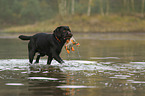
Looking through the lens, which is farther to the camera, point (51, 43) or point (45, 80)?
point (51, 43)

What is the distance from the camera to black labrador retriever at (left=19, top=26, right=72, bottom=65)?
12535 millimetres

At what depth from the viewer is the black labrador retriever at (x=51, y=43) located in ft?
41.1

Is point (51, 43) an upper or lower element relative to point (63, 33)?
lower

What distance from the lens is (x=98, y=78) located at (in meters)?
9.61

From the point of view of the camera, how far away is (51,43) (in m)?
13.0

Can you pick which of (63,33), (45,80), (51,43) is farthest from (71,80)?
(51,43)

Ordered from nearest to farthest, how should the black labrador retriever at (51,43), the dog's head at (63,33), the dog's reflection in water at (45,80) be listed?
the dog's reflection in water at (45,80) → the dog's head at (63,33) → the black labrador retriever at (51,43)

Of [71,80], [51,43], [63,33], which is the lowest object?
[71,80]

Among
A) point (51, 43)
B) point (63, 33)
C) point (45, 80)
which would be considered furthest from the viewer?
point (51, 43)

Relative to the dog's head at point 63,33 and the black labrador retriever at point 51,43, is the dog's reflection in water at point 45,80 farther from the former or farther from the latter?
the dog's head at point 63,33

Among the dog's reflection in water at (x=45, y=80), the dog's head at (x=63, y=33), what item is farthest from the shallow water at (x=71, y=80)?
the dog's head at (x=63, y=33)

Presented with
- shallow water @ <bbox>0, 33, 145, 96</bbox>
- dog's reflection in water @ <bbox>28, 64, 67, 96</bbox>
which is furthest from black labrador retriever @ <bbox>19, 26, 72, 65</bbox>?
dog's reflection in water @ <bbox>28, 64, 67, 96</bbox>

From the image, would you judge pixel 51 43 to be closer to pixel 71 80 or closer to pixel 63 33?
pixel 63 33

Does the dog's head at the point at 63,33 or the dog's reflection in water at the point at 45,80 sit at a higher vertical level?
the dog's head at the point at 63,33
